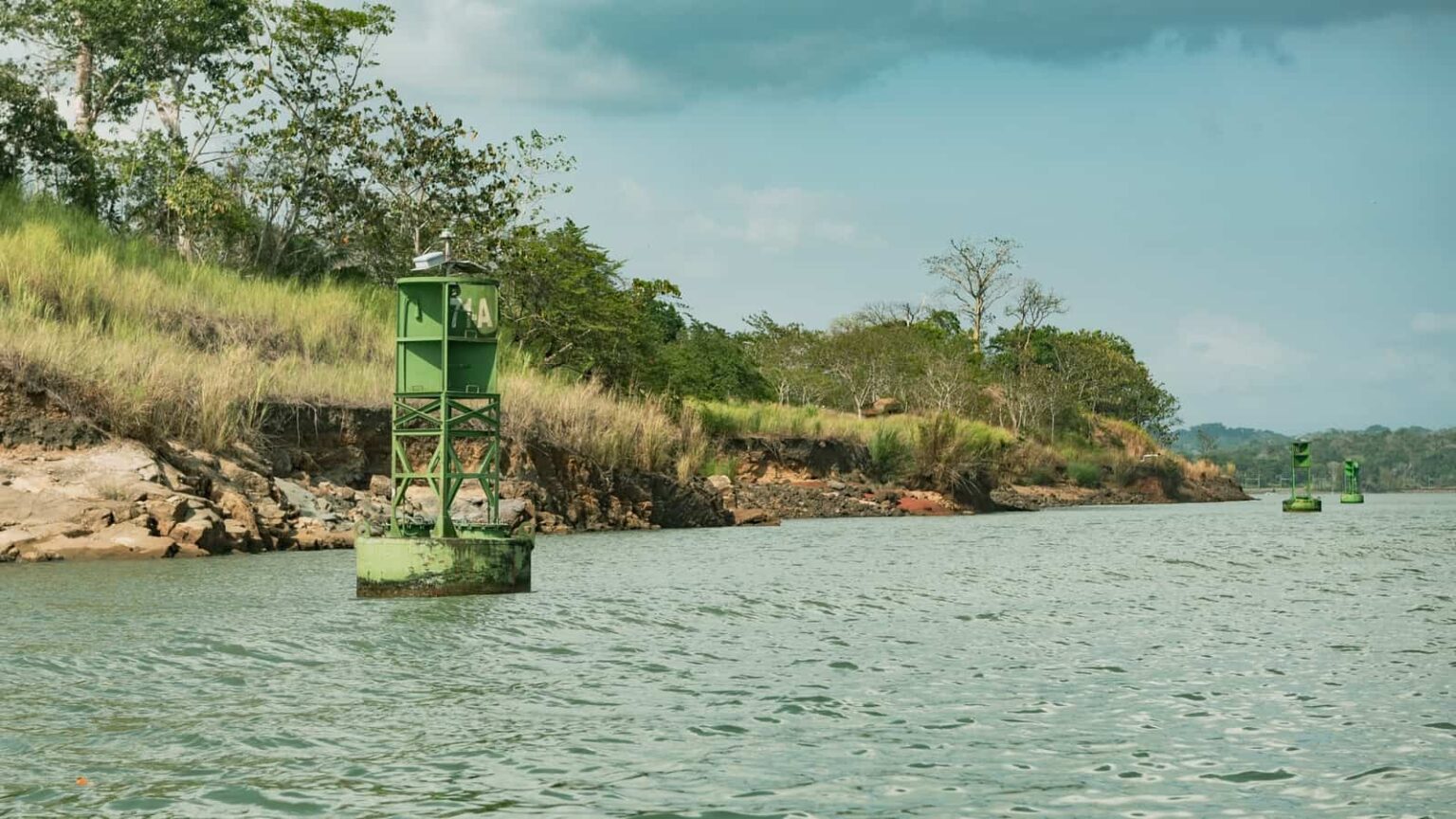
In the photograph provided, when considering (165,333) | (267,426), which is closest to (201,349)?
(165,333)

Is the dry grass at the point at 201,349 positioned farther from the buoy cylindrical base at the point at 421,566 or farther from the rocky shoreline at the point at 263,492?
the buoy cylindrical base at the point at 421,566

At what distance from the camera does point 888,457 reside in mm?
43688

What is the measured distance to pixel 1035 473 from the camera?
5897 cm

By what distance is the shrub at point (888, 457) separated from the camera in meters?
43.2

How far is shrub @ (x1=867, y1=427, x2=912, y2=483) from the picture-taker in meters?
43.2

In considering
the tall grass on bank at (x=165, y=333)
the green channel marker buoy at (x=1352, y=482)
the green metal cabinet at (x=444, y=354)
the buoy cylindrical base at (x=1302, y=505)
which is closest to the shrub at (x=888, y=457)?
the buoy cylindrical base at (x=1302, y=505)

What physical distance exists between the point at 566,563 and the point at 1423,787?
12797mm

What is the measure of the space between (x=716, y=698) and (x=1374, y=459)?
538ft

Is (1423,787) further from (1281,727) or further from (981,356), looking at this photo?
(981,356)

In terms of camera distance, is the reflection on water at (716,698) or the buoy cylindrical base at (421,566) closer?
the reflection on water at (716,698)

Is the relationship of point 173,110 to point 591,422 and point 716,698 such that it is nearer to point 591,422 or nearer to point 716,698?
point 591,422

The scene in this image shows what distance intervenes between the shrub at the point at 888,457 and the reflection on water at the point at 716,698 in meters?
27.1

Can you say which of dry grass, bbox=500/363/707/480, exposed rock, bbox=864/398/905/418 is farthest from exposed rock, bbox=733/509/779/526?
exposed rock, bbox=864/398/905/418

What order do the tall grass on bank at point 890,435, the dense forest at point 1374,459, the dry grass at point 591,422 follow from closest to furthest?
the dry grass at point 591,422 < the tall grass on bank at point 890,435 < the dense forest at point 1374,459
